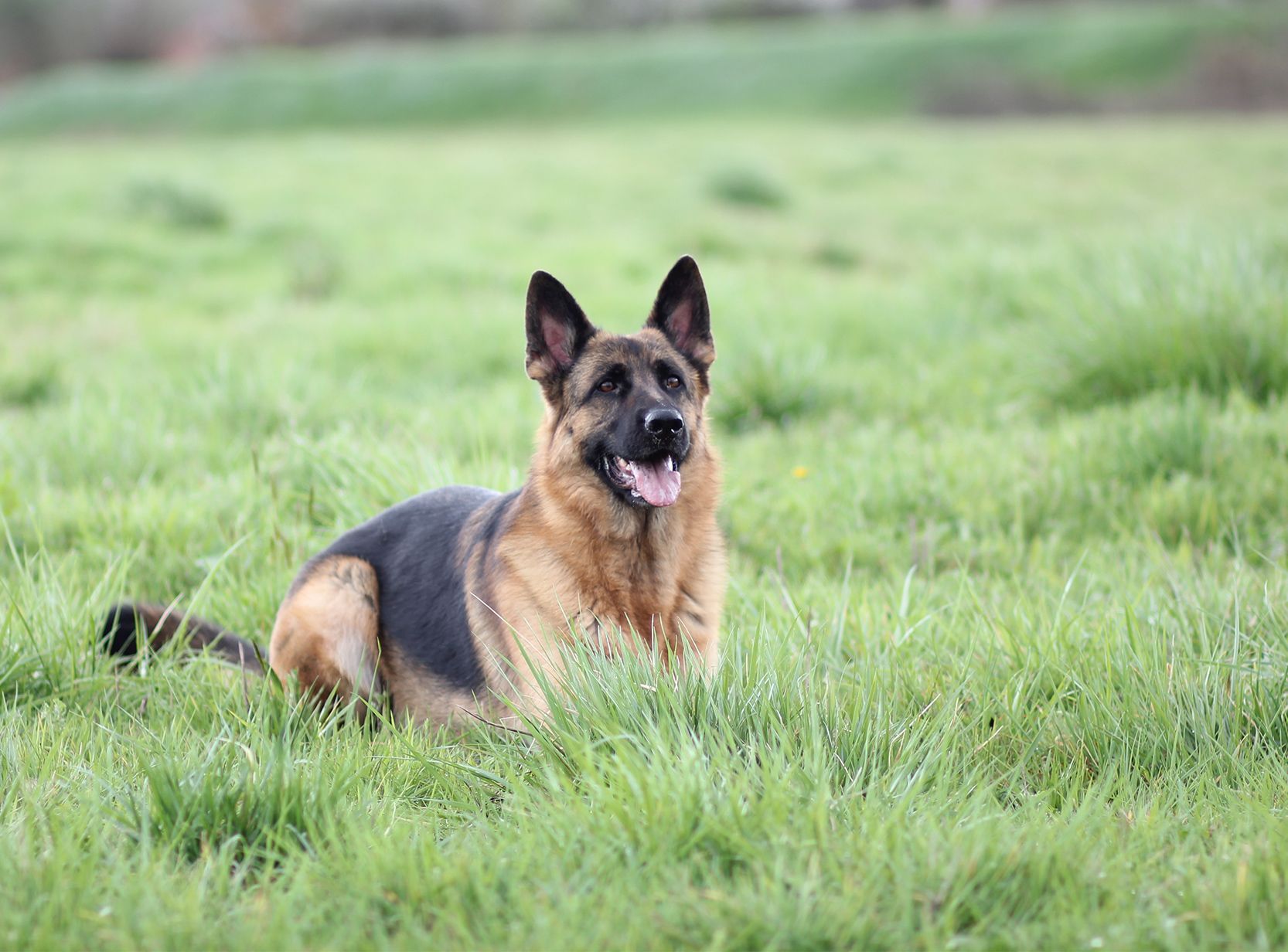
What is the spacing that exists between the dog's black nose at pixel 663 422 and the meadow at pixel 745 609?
26.0 inches

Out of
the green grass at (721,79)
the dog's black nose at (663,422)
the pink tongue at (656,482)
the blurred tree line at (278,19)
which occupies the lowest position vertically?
the pink tongue at (656,482)

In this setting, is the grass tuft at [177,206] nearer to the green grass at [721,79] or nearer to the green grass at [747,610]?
the green grass at [747,610]

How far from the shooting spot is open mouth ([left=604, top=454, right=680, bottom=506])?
336 cm

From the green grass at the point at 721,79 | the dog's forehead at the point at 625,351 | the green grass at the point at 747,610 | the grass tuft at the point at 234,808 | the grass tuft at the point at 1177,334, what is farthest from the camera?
the green grass at the point at 721,79

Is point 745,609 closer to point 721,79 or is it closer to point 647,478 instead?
point 647,478

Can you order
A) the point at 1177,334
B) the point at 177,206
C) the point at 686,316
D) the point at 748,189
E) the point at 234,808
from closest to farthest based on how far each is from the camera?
1. the point at 234,808
2. the point at 686,316
3. the point at 1177,334
4. the point at 177,206
5. the point at 748,189

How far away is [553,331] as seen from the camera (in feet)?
12.3

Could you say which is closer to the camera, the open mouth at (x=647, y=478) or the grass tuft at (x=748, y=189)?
the open mouth at (x=647, y=478)

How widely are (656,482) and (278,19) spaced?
6204 centimetres

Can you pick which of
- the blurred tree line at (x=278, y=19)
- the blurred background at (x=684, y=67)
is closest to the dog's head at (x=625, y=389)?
the blurred background at (x=684, y=67)

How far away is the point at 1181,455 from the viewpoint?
473 cm

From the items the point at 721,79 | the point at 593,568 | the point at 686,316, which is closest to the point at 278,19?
the point at 721,79

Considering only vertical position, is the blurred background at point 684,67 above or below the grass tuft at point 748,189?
above

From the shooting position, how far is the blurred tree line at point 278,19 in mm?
52719
